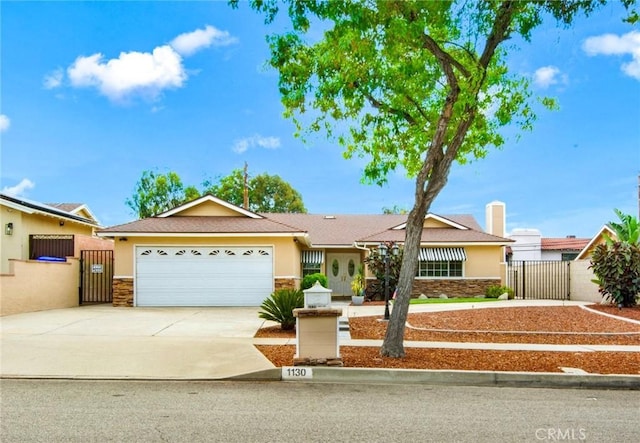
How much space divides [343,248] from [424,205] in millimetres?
17505

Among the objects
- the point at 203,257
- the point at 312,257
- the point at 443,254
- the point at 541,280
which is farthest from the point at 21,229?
the point at 541,280

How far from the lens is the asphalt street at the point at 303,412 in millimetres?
5348

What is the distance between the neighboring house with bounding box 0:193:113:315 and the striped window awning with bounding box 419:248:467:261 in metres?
14.7

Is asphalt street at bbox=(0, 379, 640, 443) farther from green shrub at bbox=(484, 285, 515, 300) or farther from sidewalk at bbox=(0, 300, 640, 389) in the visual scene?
green shrub at bbox=(484, 285, 515, 300)

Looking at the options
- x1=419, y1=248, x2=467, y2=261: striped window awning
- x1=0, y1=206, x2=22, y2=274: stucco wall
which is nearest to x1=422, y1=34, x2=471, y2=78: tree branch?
x1=419, y1=248, x2=467, y2=261: striped window awning

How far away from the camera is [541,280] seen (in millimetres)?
26219

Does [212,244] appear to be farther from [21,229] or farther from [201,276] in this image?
[21,229]

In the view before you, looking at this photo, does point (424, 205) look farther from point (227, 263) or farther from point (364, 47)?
point (227, 263)

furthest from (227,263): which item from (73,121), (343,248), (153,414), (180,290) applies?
(153,414)

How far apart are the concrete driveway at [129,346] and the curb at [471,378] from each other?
0.62 meters

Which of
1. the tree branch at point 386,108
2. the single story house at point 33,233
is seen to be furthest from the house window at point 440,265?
Answer: the single story house at point 33,233

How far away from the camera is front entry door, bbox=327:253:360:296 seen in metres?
27.4

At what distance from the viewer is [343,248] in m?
27.0

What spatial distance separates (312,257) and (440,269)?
6175mm
